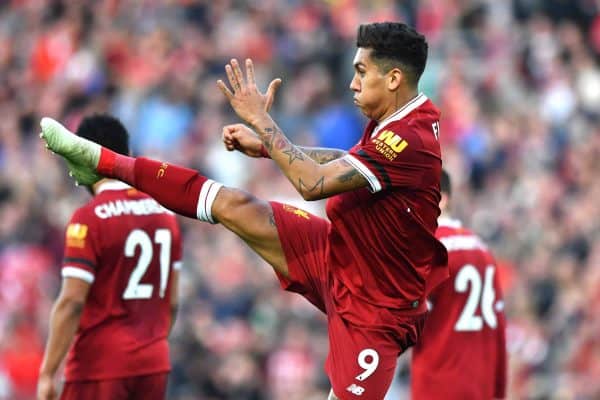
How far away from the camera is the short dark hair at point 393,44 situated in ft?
23.6

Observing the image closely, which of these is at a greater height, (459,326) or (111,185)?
(111,185)

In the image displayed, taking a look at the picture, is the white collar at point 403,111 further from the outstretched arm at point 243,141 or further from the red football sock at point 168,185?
the red football sock at point 168,185

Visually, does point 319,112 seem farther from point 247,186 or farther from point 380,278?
point 380,278

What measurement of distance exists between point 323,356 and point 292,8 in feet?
21.1

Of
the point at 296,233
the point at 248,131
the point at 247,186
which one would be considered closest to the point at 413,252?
→ the point at 296,233

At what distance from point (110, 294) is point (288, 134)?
8.09m

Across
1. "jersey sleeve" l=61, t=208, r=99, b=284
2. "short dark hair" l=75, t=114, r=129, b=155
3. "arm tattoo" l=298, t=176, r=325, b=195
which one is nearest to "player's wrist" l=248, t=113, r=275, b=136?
"arm tattoo" l=298, t=176, r=325, b=195

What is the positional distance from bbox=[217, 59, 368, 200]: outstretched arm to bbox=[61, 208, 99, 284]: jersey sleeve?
1.48m

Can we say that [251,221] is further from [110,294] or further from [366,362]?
[110,294]

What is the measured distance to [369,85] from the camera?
724 centimetres

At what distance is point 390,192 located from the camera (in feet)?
23.6

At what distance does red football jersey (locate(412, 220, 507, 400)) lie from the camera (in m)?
8.84

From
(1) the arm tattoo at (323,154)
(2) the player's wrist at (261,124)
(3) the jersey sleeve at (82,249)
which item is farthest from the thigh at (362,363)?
(3) the jersey sleeve at (82,249)

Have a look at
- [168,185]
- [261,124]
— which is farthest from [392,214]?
[168,185]
